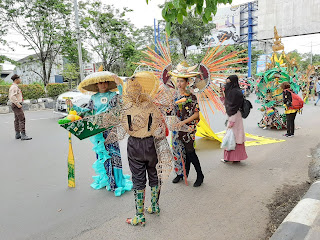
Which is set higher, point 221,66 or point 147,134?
point 221,66

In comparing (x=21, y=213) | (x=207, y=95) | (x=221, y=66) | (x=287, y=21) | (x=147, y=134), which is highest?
(x=287, y=21)

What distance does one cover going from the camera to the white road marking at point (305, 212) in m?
2.53

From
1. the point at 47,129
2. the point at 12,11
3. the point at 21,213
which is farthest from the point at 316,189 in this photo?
the point at 12,11

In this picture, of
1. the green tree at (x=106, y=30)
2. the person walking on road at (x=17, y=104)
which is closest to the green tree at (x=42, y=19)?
the green tree at (x=106, y=30)

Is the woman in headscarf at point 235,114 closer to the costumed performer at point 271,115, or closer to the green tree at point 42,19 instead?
the costumed performer at point 271,115

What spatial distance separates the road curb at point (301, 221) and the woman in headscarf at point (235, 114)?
1.69m

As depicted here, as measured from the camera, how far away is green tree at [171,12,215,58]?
57.4 feet

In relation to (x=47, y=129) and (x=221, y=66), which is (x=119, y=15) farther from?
(x=221, y=66)

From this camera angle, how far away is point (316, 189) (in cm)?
320

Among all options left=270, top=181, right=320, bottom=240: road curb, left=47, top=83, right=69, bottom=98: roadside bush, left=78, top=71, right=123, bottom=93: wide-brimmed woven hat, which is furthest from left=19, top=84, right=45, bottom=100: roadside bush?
left=270, top=181, right=320, bottom=240: road curb

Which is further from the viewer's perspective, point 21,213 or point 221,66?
point 221,66

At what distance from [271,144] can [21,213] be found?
5177 mm

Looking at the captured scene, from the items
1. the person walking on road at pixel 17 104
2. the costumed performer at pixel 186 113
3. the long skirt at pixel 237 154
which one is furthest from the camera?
the person walking on road at pixel 17 104

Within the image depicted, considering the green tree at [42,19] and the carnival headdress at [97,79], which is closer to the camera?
the carnival headdress at [97,79]
